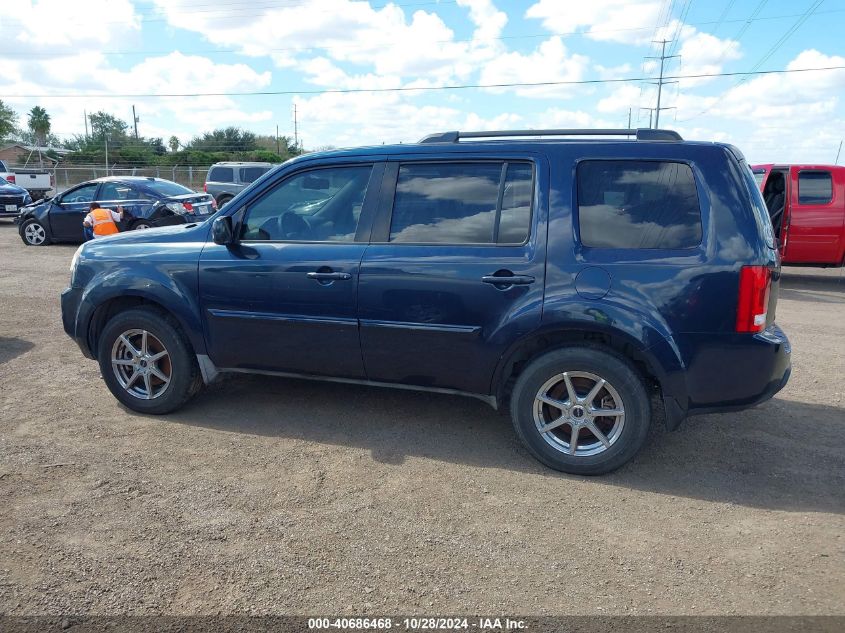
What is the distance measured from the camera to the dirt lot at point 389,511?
9.61 ft

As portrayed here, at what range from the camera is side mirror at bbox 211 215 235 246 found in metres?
Answer: 4.50

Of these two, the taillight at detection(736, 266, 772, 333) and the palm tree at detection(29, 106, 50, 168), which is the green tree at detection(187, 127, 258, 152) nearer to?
the palm tree at detection(29, 106, 50, 168)

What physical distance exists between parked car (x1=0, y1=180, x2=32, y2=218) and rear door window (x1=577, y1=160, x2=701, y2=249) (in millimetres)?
20802

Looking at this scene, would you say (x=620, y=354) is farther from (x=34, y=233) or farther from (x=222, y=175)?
(x=222, y=175)

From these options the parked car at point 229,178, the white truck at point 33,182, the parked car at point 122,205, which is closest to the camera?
the parked car at point 122,205

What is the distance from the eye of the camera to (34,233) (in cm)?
1554

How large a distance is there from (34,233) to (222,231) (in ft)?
44.2

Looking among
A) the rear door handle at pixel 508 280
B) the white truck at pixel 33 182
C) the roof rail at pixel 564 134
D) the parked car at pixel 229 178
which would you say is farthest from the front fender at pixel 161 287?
the white truck at pixel 33 182

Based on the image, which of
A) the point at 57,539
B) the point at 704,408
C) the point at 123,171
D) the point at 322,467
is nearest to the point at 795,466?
the point at 704,408

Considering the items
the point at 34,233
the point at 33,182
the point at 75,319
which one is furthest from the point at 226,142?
the point at 75,319

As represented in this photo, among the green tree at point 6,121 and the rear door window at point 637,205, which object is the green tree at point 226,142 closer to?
the green tree at point 6,121

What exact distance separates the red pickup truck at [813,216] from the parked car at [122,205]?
37.4 feet

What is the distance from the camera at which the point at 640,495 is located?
383cm

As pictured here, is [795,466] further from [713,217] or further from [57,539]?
[57,539]
